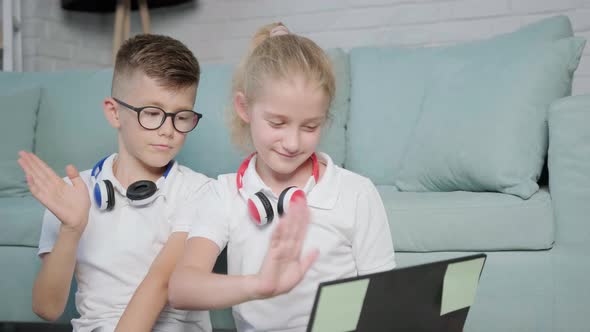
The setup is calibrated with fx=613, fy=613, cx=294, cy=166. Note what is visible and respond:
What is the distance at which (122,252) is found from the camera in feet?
4.56

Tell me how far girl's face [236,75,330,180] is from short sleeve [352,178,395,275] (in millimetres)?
167

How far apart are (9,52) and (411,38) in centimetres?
225

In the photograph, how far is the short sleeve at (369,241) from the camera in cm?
123

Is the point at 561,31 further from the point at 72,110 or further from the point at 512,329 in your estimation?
the point at 72,110

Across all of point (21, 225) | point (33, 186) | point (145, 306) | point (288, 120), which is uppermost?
point (288, 120)

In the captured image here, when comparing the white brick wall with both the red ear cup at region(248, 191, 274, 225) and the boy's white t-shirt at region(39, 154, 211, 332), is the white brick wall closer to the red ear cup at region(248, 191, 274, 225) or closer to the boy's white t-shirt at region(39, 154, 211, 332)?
the boy's white t-shirt at region(39, 154, 211, 332)

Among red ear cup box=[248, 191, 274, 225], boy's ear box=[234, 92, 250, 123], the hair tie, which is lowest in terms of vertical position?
red ear cup box=[248, 191, 274, 225]

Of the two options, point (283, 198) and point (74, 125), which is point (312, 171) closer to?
point (283, 198)

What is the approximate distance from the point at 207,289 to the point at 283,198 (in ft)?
0.74

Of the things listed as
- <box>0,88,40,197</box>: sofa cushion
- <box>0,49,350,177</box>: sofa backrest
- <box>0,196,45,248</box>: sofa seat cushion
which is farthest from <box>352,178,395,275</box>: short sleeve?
<box>0,88,40,197</box>: sofa cushion

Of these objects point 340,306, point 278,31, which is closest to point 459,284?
point 340,306

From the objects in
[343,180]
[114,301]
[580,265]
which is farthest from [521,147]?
[114,301]

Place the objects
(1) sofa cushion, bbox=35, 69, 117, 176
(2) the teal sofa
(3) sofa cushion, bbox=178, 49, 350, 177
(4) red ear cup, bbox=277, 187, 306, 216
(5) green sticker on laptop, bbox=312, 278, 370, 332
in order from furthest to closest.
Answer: (1) sofa cushion, bbox=35, 69, 117, 176 < (3) sofa cushion, bbox=178, 49, 350, 177 < (2) the teal sofa < (4) red ear cup, bbox=277, 187, 306, 216 < (5) green sticker on laptop, bbox=312, 278, 370, 332

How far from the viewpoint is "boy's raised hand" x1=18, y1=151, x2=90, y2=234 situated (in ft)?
4.11
